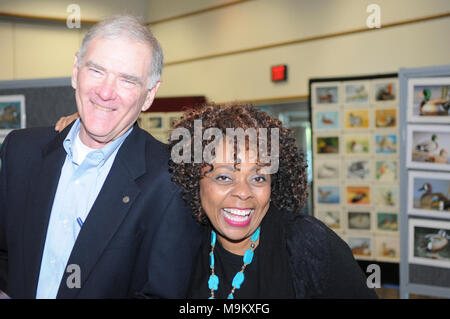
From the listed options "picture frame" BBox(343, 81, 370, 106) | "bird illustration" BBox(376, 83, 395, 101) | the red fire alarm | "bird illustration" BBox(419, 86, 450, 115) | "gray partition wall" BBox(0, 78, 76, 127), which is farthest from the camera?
the red fire alarm

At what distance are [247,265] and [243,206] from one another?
24cm

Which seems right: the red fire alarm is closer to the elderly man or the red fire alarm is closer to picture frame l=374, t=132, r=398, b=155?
picture frame l=374, t=132, r=398, b=155

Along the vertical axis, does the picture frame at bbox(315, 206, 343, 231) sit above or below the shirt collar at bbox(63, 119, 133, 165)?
below

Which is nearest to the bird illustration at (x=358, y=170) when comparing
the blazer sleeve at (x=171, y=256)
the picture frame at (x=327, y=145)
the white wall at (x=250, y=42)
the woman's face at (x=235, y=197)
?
the picture frame at (x=327, y=145)

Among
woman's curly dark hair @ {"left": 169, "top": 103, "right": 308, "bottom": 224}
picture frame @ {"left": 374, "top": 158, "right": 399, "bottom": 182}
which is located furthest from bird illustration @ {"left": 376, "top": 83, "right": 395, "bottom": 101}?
woman's curly dark hair @ {"left": 169, "top": 103, "right": 308, "bottom": 224}

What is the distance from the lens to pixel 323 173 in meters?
5.09

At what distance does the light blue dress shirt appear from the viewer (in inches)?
53.5

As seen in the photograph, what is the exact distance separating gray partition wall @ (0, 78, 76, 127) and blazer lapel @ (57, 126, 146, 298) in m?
0.80

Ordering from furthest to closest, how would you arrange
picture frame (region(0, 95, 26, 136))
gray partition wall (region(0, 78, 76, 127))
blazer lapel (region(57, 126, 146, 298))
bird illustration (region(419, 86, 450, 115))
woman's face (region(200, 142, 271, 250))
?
bird illustration (region(419, 86, 450, 115)) < picture frame (region(0, 95, 26, 136)) < gray partition wall (region(0, 78, 76, 127)) < woman's face (region(200, 142, 271, 250)) < blazer lapel (region(57, 126, 146, 298))

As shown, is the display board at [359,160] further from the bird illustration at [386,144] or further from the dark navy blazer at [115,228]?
the dark navy blazer at [115,228]

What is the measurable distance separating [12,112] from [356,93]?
3.73 metres

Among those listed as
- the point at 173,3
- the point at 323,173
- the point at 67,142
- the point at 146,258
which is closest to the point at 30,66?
the point at 173,3

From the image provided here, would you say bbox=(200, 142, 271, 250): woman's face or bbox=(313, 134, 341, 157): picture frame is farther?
bbox=(313, 134, 341, 157): picture frame
